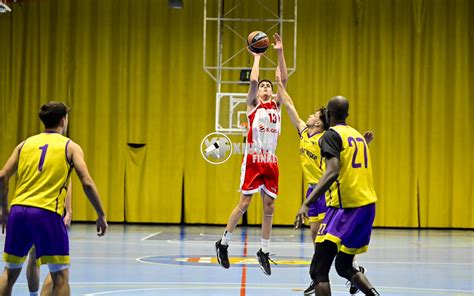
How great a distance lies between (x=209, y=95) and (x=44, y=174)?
15253 mm

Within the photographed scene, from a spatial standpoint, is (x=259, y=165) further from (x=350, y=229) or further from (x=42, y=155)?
(x=42, y=155)

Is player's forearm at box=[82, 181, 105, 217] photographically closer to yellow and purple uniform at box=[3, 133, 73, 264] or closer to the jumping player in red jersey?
yellow and purple uniform at box=[3, 133, 73, 264]

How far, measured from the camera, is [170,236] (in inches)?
682

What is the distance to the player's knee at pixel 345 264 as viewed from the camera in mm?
6523

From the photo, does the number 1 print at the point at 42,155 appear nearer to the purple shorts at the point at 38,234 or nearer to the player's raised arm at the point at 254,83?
the purple shorts at the point at 38,234

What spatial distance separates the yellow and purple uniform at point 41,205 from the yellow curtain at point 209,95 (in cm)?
1507

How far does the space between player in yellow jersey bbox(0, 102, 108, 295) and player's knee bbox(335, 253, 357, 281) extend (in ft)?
6.37

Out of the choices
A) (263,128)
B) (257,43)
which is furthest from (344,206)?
(257,43)

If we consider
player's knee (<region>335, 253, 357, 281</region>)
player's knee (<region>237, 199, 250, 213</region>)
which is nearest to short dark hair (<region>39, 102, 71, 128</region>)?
player's knee (<region>335, 253, 357, 281</region>)

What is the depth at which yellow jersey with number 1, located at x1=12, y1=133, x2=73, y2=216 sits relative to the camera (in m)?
5.86

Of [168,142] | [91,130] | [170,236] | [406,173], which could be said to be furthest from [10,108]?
[406,173]

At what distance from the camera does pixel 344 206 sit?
6465 mm

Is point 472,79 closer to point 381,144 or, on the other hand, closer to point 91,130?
point 381,144

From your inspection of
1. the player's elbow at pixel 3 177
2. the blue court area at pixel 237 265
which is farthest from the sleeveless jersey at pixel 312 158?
the player's elbow at pixel 3 177
